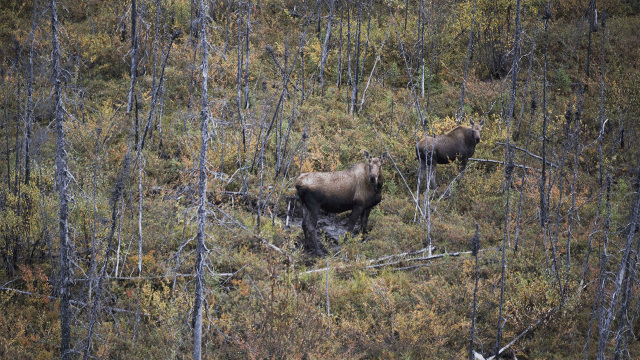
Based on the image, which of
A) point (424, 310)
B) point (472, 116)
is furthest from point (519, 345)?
point (472, 116)

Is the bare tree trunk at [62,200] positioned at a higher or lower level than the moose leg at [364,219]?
higher

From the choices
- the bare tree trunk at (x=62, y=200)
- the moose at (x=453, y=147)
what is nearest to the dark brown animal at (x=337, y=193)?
the moose at (x=453, y=147)

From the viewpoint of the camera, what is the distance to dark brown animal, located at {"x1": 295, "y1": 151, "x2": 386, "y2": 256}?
39.4 ft

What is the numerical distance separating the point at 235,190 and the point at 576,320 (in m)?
8.61

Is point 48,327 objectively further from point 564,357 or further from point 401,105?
point 401,105

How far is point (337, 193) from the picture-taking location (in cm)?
1217

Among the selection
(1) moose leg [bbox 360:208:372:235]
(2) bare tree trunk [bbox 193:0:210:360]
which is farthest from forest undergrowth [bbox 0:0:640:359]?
(1) moose leg [bbox 360:208:372:235]

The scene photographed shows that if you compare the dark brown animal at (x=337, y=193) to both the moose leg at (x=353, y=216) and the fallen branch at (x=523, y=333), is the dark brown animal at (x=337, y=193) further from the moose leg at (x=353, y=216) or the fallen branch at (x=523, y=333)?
the fallen branch at (x=523, y=333)

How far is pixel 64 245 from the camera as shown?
27.2ft

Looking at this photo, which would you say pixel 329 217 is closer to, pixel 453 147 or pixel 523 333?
pixel 453 147

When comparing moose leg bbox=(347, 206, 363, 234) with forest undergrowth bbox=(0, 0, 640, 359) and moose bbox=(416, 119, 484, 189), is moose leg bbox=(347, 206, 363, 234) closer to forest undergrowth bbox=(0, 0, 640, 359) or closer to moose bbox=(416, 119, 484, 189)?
forest undergrowth bbox=(0, 0, 640, 359)

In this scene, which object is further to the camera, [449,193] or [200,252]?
[449,193]

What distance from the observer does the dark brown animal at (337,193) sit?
12.0m

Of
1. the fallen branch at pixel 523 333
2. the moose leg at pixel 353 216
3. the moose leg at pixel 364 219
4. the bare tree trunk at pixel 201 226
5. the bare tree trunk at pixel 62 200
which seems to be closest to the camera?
the bare tree trunk at pixel 201 226
